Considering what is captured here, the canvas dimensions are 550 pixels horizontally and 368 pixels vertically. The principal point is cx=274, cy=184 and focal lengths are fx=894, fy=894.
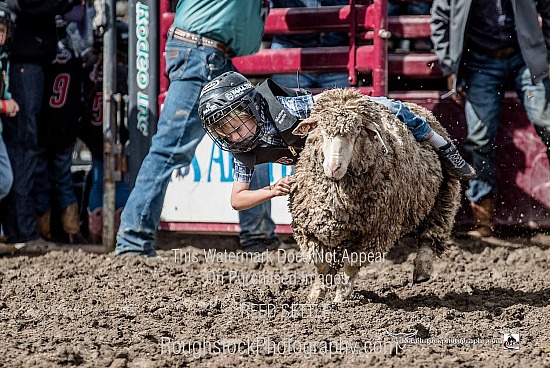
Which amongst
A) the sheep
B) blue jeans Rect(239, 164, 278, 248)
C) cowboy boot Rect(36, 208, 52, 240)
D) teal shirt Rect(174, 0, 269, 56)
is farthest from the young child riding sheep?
cowboy boot Rect(36, 208, 52, 240)

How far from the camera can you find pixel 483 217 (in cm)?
604

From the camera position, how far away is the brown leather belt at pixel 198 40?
5516 mm

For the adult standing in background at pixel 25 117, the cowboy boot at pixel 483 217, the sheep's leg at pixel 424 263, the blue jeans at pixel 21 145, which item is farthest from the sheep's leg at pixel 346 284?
the blue jeans at pixel 21 145

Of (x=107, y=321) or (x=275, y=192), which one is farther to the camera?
(x=275, y=192)

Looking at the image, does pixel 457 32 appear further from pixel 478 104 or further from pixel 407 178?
pixel 407 178

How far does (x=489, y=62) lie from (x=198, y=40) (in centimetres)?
193

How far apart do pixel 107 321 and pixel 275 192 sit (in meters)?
0.95

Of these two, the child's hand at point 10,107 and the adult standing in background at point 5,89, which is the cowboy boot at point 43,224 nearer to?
the adult standing in background at point 5,89

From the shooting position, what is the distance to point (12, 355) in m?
3.24

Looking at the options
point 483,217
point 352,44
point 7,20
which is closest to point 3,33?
point 7,20

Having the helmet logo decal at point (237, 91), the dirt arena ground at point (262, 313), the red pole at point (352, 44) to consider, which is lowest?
the dirt arena ground at point (262, 313)

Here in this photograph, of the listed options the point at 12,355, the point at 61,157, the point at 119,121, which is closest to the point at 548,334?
the point at 12,355

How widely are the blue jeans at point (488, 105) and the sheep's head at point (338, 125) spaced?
2012mm

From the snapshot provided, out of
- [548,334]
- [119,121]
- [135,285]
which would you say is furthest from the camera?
[119,121]
